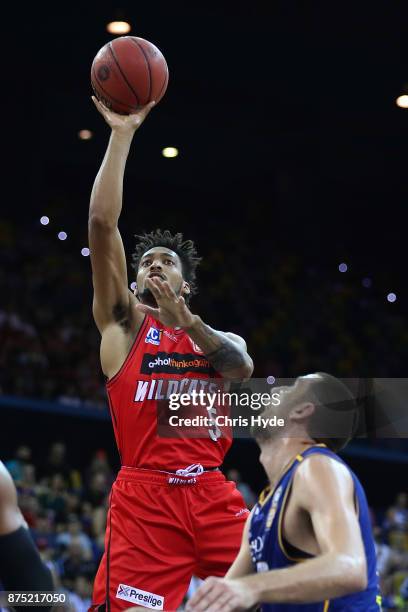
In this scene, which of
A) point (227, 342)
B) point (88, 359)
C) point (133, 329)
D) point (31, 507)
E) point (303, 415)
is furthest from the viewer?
point (88, 359)

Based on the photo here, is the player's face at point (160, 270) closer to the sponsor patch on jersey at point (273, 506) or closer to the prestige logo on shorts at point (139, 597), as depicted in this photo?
the prestige logo on shorts at point (139, 597)

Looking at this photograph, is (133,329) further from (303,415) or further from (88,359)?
(88,359)

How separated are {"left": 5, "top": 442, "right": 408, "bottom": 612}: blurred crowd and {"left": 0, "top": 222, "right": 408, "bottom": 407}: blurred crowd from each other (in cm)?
142

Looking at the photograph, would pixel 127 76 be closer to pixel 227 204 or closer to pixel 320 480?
pixel 320 480

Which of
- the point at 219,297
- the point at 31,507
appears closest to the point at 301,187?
the point at 219,297

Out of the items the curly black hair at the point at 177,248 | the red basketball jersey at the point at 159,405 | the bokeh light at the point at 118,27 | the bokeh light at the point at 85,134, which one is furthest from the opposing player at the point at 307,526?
the bokeh light at the point at 85,134

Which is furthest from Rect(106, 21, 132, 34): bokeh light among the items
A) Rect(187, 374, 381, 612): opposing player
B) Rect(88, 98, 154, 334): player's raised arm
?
Rect(187, 374, 381, 612): opposing player

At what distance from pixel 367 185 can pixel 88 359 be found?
10.4 meters

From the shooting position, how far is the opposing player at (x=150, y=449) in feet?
15.0

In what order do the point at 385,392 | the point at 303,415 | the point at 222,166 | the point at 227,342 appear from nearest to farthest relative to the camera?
the point at 303,415
the point at 227,342
the point at 385,392
the point at 222,166

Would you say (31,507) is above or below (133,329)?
above

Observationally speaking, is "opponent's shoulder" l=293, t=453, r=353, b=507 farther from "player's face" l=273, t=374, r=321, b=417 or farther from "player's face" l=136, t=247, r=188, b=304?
"player's face" l=136, t=247, r=188, b=304

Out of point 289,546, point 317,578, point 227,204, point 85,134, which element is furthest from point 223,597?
point 227,204

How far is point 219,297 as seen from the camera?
1788cm
